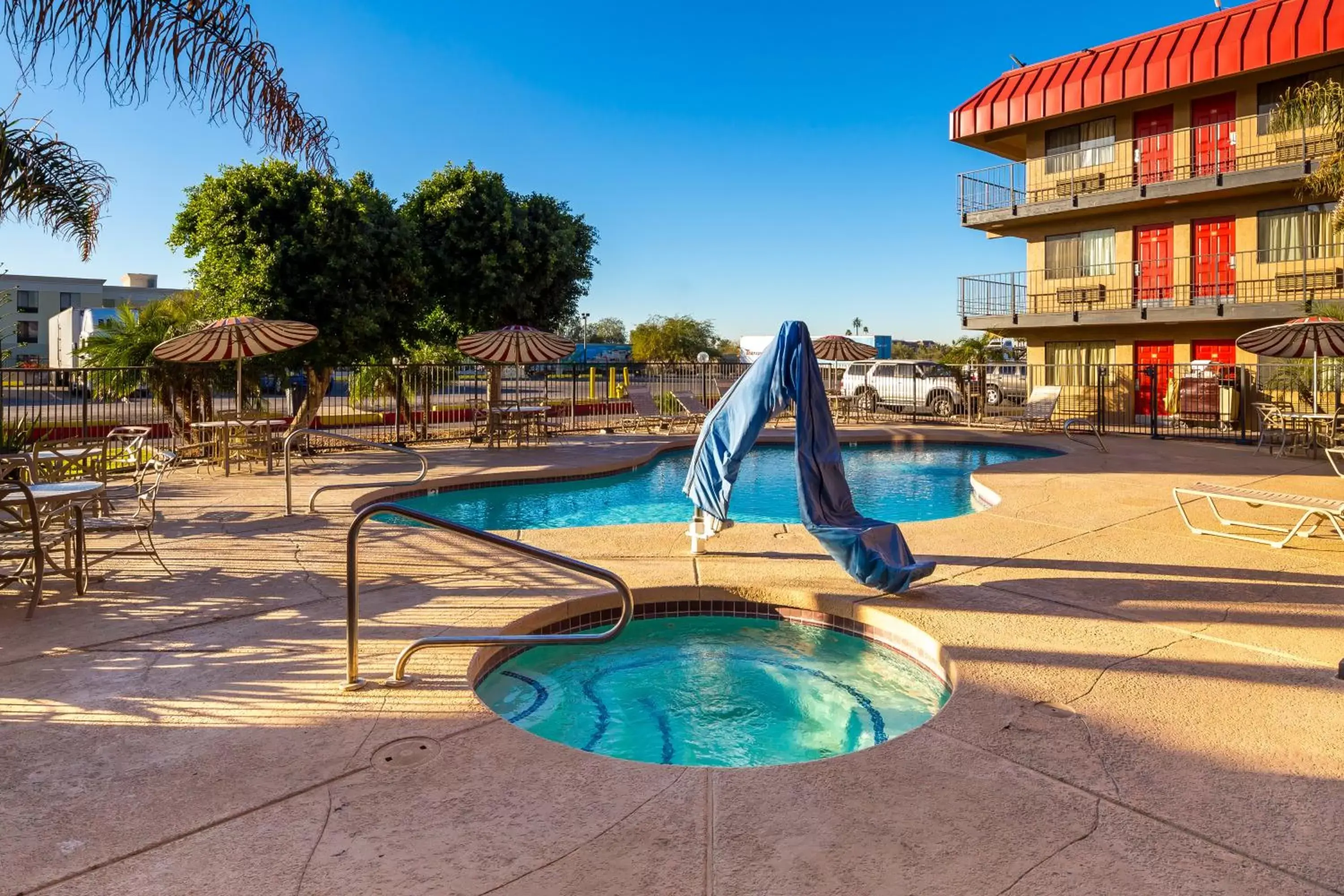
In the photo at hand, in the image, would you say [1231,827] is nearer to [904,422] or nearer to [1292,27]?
[904,422]

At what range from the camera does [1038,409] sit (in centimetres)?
1822

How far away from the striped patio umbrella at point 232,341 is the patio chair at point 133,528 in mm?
3020

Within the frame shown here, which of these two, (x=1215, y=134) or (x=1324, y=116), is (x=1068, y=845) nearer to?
(x=1324, y=116)

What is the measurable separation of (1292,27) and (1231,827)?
24.9 m

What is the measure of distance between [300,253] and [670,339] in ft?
151

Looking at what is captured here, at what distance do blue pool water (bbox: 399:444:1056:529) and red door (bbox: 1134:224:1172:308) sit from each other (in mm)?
11307

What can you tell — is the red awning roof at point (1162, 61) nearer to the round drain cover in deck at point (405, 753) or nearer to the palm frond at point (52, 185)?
the palm frond at point (52, 185)

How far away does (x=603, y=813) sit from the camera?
9.35 feet

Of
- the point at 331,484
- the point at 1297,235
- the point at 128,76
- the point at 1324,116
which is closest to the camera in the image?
the point at 128,76

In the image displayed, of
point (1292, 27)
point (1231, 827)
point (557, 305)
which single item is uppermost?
point (1292, 27)

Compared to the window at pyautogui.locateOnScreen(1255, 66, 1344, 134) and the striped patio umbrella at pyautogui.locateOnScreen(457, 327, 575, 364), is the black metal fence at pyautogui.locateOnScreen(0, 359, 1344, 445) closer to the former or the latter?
the striped patio umbrella at pyautogui.locateOnScreen(457, 327, 575, 364)

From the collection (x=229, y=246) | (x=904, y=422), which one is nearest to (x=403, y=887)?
(x=229, y=246)

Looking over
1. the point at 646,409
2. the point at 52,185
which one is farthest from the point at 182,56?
the point at 646,409

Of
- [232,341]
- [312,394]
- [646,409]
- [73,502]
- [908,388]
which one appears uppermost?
[232,341]
